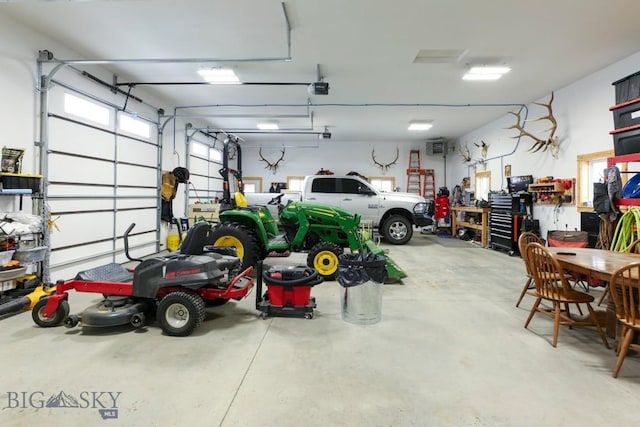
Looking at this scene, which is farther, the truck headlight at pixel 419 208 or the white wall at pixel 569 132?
the truck headlight at pixel 419 208

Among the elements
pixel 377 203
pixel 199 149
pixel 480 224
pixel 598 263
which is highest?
pixel 199 149

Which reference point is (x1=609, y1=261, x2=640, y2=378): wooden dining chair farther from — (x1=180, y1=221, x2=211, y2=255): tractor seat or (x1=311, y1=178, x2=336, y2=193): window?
(x1=311, y1=178, x2=336, y2=193): window

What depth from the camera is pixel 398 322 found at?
3.15 meters

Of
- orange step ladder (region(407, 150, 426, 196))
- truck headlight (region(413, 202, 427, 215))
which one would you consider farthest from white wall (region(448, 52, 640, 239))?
orange step ladder (region(407, 150, 426, 196))

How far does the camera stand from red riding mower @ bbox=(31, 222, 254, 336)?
275 cm

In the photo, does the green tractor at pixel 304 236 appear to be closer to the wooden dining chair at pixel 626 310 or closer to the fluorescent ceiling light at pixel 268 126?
the wooden dining chair at pixel 626 310

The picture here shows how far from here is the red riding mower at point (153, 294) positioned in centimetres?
275

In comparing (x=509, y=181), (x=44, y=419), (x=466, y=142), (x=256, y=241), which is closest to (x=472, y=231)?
(x=509, y=181)

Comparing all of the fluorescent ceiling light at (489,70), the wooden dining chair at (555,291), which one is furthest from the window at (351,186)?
the wooden dining chair at (555,291)

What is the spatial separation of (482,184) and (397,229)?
12.0 feet

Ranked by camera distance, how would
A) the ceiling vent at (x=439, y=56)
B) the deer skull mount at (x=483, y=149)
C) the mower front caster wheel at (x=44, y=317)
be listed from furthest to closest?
the deer skull mount at (x=483, y=149) < the ceiling vent at (x=439, y=56) < the mower front caster wheel at (x=44, y=317)

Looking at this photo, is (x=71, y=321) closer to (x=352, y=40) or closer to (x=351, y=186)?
(x=352, y=40)

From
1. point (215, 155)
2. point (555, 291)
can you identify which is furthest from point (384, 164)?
point (555, 291)

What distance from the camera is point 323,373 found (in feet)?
7.23
